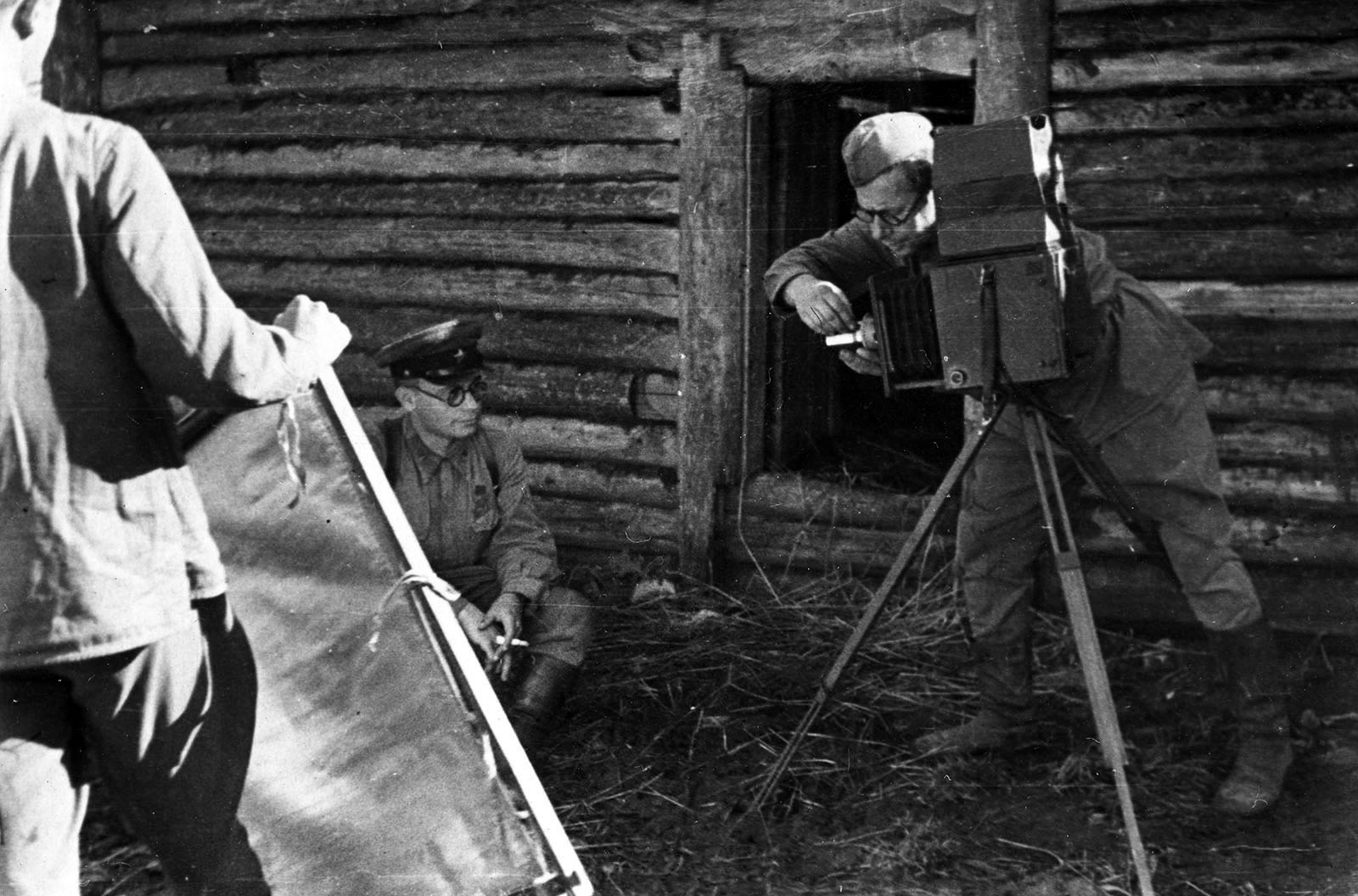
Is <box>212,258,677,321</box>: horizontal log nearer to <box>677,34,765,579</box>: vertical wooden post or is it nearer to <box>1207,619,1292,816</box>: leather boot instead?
<box>677,34,765,579</box>: vertical wooden post

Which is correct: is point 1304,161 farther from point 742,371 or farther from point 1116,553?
point 742,371

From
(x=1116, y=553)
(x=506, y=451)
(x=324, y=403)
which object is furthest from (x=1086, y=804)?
(x=324, y=403)

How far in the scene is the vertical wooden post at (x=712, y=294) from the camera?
17.2 feet

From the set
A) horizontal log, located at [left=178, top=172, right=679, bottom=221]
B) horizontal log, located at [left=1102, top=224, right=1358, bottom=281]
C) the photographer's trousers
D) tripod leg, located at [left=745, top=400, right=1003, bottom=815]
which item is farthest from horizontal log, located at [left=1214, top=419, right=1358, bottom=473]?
horizontal log, located at [left=178, top=172, right=679, bottom=221]

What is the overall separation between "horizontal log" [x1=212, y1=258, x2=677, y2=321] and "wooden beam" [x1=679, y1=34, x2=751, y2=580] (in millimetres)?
183

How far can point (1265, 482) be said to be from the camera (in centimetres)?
467

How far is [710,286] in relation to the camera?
17.6 ft

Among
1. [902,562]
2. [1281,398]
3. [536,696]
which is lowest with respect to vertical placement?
[536,696]

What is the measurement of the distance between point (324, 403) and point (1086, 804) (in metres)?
2.48

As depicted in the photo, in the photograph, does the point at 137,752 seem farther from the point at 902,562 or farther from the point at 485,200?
the point at 485,200

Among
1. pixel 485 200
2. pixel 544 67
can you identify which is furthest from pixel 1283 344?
pixel 485 200

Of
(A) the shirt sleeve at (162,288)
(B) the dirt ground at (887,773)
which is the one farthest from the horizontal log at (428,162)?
(A) the shirt sleeve at (162,288)

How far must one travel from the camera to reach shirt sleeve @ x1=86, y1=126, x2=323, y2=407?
7.70ft

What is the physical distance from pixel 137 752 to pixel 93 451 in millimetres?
573
